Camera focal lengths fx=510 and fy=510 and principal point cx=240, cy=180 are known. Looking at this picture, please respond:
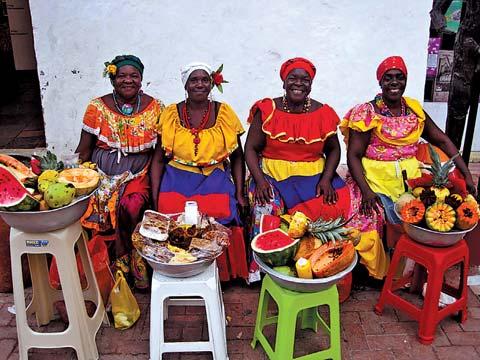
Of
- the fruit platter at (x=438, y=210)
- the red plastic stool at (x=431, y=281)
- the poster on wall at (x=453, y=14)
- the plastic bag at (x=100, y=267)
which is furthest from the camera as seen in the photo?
the poster on wall at (x=453, y=14)

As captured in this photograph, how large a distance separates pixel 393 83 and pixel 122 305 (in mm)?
2531

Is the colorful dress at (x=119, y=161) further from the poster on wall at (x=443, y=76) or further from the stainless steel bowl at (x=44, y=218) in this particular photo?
A: the poster on wall at (x=443, y=76)

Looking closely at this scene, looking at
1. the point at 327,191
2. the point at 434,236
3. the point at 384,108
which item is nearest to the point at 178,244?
the point at 327,191

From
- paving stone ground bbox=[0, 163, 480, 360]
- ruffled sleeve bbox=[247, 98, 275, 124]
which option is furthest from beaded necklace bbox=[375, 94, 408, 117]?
paving stone ground bbox=[0, 163, 480, 360]

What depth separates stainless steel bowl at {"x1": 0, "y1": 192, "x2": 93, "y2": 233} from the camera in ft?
9.20

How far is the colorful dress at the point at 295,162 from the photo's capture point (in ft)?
12.7

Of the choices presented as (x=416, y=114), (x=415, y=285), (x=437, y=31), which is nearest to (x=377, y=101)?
(x=416, y=114)

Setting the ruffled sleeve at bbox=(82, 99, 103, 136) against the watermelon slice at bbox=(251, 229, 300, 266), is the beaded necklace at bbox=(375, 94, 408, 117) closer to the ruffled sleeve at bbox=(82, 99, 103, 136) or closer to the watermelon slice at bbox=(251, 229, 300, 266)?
the watermelon slice at bbox=(251, 229, 300, 266)

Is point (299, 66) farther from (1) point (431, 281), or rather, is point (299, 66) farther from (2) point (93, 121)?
(1) point (431, 281)

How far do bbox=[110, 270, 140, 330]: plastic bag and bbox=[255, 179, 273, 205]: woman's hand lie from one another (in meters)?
1.15

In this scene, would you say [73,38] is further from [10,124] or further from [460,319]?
[460,319]

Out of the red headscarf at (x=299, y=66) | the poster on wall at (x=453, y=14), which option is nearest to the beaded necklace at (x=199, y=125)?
the red headscarf at (x=299, y=66)

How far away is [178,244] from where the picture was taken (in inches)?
119

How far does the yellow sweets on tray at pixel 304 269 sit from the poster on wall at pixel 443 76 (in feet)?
14.5
